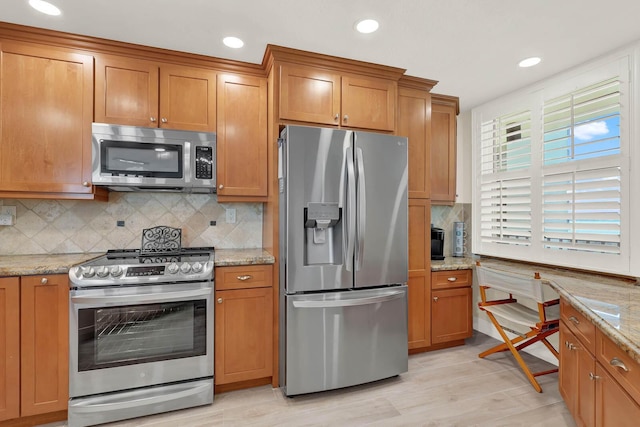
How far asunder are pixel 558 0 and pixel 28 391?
12.5 feet

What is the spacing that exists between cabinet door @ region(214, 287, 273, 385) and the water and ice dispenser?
17.5 inches

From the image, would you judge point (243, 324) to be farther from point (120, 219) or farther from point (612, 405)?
point (612, 405)

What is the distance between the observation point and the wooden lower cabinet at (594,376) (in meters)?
1.20

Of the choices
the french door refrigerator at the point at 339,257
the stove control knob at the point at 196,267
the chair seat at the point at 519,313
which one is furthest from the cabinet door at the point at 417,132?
the stove control knob at the point at 196,267

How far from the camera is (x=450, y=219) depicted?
3.50 m

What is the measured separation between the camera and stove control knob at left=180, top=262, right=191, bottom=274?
6.63 feet

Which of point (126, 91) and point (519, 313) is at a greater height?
point (126, 91)

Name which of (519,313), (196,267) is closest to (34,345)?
(196,267)

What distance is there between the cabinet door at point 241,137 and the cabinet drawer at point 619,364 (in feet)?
7.22

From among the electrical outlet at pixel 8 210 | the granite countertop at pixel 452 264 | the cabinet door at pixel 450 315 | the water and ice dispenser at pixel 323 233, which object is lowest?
the cabinet door at pixel 450 315

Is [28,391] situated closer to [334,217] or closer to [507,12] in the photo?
[334,217]

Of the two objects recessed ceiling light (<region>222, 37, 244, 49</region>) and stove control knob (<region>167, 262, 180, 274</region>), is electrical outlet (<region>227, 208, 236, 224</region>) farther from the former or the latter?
recessed ceiling light (<region>222, 37, 244, 49</region>)

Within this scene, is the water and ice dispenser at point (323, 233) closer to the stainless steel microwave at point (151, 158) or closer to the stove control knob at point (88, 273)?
the stainless steel microwave at point (151, 158)

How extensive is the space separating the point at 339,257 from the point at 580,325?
1.43m
